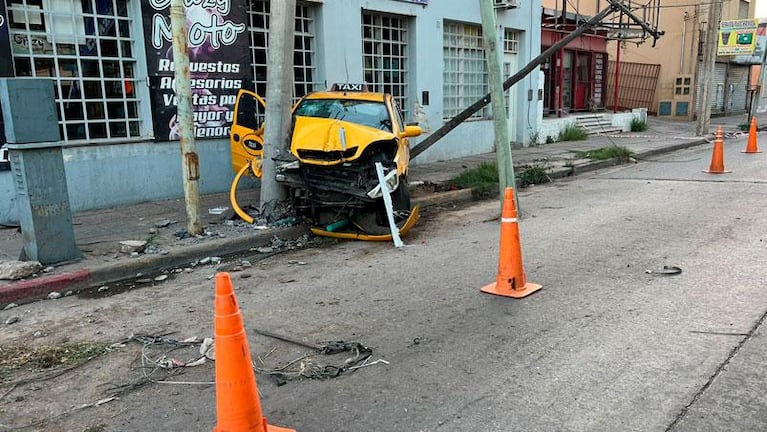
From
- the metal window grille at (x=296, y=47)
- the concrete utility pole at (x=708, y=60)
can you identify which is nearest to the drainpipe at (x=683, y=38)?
the concrete utility pole at (x=708, y=60)

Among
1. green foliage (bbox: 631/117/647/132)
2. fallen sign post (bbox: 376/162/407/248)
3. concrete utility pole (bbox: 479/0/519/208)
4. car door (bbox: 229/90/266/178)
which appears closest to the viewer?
fallen sign post (bbox: 376/162/407/248)

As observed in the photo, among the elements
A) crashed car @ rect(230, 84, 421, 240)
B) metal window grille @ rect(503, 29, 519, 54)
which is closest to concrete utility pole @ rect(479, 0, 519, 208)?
crashed car @ rect(230, 84, 421, 240)

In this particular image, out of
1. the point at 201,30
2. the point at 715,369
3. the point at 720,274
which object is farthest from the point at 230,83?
the point at 715,369

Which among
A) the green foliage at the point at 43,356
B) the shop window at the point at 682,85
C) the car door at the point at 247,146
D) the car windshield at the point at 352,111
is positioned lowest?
the green foliage at the point at 43,356

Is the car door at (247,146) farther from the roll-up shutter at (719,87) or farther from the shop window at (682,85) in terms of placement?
the roll-up shutter at (719,87)

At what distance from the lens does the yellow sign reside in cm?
2352

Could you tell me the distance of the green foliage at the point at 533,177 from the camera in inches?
496

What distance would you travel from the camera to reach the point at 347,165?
7551 millimetres

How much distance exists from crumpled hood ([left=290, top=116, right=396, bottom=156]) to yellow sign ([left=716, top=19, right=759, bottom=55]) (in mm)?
21893

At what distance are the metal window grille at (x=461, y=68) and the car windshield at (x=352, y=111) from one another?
7769 millimetres

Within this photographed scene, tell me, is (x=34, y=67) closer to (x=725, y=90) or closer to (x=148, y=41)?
(x=148, y=41)

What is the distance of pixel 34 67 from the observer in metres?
8.73

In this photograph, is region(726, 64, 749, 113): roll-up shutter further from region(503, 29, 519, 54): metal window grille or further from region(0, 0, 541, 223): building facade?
region(0, 0, 541, 223): building facade

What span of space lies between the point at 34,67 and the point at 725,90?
37.7 metres
